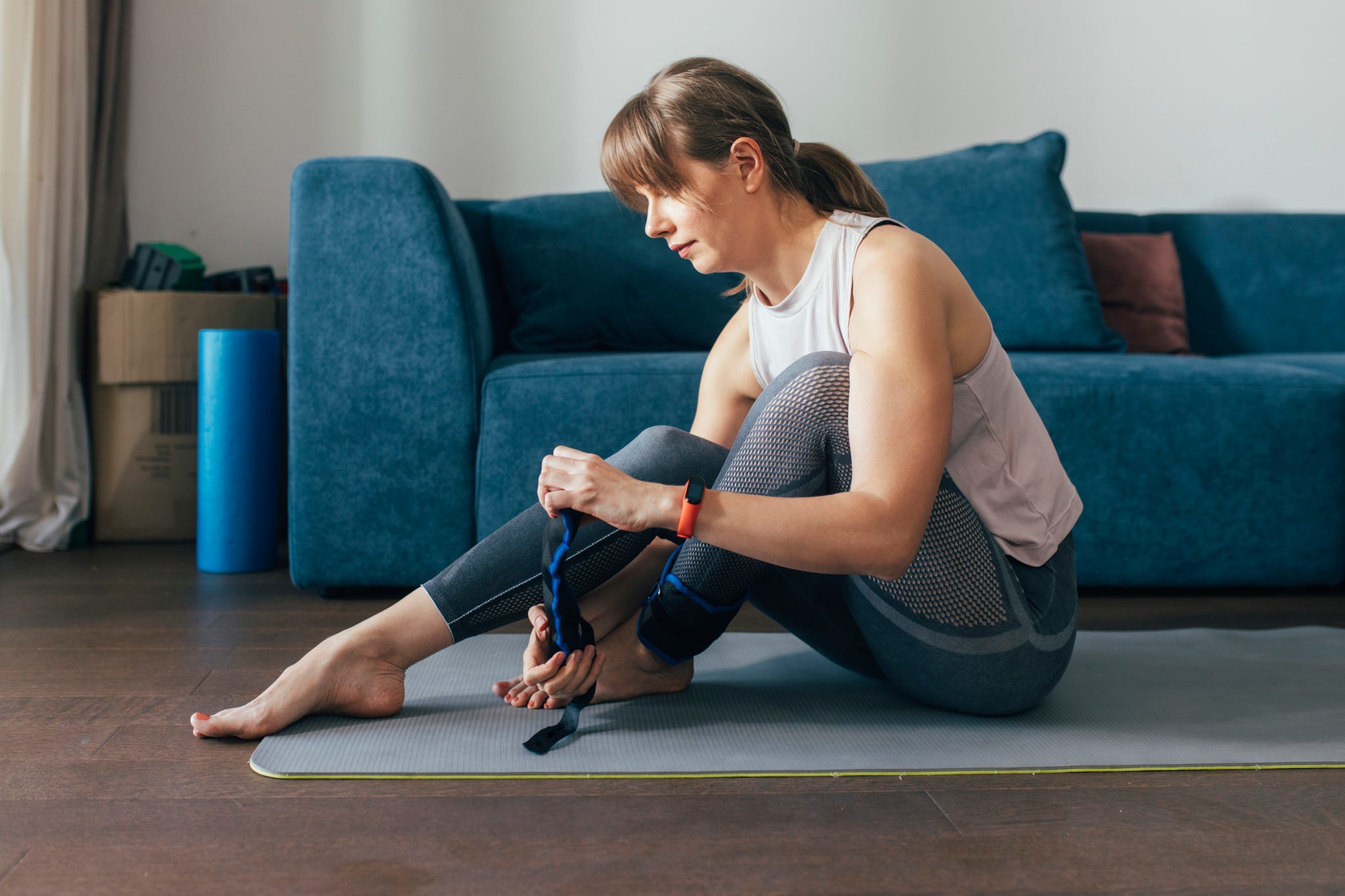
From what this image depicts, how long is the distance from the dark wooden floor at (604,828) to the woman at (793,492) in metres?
0.13

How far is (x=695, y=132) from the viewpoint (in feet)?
3.45

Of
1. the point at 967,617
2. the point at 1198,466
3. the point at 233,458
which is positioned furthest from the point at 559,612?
the point at 1198,466

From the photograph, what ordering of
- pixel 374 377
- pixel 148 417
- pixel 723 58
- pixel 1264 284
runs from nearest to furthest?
1. pixel 374 377
2. pixel 148 417
3. pixel 1264 284
4. pixel 723 58

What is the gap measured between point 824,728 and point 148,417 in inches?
71.9

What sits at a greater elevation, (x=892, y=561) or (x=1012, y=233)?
(x=1012, y=233)

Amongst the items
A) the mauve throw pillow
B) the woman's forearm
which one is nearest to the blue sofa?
the mauve throw pillow

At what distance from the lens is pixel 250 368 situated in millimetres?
2066

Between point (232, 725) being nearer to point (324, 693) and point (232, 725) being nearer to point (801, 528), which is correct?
point (324, 693)

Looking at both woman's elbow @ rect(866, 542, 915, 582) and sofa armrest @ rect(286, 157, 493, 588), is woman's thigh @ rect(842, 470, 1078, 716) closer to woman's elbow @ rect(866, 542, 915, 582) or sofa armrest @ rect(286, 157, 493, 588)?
woman's elbow @ rect(866, 542, 915, 582)

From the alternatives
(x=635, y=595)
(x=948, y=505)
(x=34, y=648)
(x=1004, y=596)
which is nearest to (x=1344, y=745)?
(x=1004, y=596)

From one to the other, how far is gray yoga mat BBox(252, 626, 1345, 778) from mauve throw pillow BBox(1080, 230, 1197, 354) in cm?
114

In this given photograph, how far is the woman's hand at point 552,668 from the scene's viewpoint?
109 cm

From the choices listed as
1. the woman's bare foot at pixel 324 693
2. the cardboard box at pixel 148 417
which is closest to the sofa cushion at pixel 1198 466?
the woman's bare foot at pixel 324 693

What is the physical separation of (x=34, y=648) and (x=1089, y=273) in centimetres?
219
